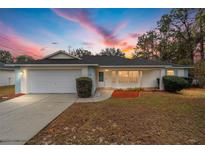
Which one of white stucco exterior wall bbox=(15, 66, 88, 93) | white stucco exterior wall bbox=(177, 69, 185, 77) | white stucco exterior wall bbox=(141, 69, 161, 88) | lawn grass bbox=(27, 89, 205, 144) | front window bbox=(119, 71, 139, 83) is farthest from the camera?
white stucco exterior wall bbox=(177, 69, 185, 77)

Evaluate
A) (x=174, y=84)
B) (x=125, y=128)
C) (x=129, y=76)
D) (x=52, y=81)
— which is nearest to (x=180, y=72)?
(x=174, y=84)

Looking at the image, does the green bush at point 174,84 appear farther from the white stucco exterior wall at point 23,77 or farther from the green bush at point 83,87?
the white stucco exterior wall at point 23,77

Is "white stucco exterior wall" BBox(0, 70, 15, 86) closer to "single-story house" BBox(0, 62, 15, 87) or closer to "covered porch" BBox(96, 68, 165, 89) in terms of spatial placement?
"single-story house" BBox(0, 62, 15, 87)

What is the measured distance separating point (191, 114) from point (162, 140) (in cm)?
332

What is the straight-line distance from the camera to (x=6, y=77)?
832 inches

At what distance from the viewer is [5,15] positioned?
44.8 feet

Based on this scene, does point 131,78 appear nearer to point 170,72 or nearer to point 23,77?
point 170,72

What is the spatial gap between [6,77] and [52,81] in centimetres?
1314

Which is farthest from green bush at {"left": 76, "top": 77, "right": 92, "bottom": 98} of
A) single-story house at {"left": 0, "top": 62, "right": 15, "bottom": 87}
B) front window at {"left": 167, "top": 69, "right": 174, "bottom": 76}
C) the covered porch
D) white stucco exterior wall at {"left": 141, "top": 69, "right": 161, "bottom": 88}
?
single-story house at {"left": 0, "top": 62, "right": 15, "bottom": 87}

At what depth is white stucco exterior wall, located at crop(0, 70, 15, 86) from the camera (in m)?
20.2

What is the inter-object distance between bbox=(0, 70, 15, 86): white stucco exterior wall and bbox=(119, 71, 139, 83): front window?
1677 cm

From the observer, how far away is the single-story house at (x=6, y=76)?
20047 mm
